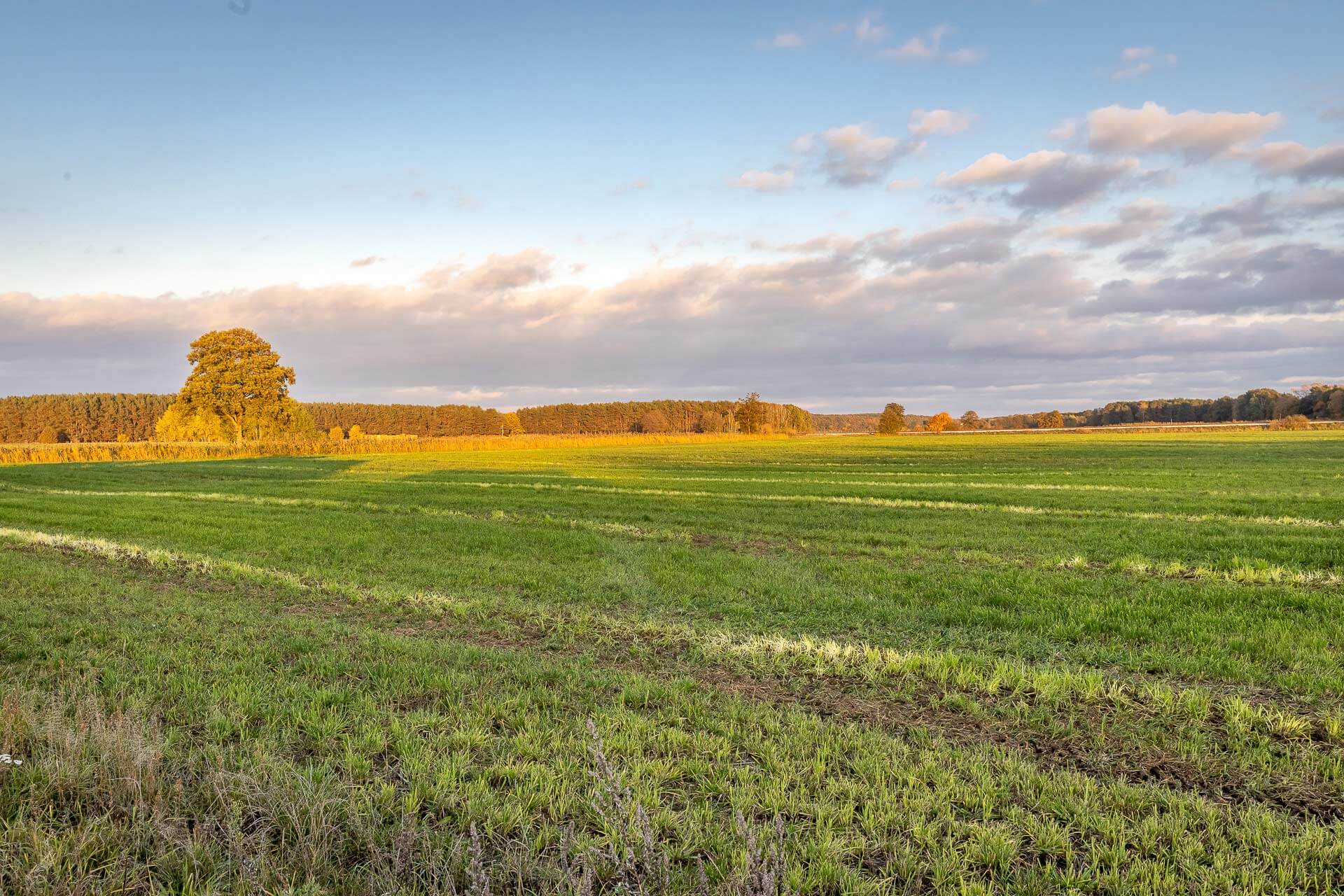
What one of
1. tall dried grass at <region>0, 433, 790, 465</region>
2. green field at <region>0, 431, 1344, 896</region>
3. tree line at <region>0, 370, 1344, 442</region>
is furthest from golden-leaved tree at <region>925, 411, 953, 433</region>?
green field at <region>0, 431, 1344, 896</region>

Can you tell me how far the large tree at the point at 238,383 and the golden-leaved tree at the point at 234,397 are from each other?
2.6 inches

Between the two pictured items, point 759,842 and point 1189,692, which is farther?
point 1189,692

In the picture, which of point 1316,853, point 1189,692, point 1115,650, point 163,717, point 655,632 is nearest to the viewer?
point 1316,853

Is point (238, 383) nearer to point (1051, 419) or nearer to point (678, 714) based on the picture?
point (678, 714)

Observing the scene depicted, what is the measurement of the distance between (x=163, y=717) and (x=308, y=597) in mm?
5442

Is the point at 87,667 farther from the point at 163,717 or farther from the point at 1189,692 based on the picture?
the point at 1189,692

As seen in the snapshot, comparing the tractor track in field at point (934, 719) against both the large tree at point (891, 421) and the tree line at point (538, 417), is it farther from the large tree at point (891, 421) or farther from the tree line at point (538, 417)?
the large tree at point (891, 421)

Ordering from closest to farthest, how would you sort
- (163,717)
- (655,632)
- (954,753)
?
(954,753) → (163,717) → (655,632)

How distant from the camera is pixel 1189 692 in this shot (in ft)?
20.3

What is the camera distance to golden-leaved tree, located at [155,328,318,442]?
65375 millimetres

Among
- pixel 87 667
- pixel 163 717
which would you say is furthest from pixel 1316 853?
pixel 87 667

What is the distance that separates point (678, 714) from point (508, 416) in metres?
184

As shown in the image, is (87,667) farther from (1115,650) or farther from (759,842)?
(1115,650)

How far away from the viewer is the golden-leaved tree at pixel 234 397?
6538cm
